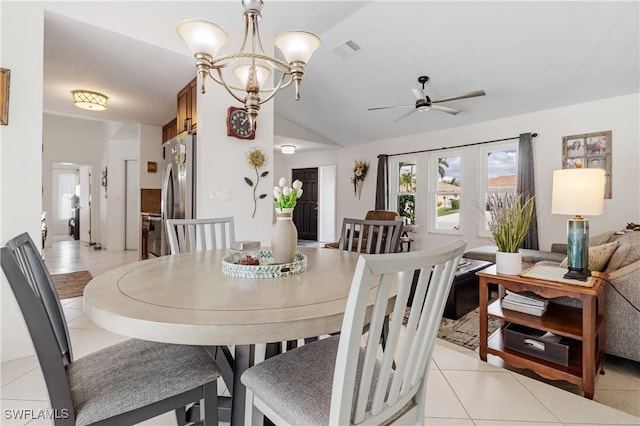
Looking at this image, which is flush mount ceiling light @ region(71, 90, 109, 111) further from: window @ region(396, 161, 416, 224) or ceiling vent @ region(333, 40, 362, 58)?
window @ region(396, 161, 416, 224)

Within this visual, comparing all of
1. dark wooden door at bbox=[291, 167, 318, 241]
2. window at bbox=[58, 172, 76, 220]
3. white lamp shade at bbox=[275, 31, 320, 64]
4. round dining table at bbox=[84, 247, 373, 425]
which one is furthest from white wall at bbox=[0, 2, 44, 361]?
window at bbox=[58, 172, 76, 220]

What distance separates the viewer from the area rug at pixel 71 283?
3.47 metres

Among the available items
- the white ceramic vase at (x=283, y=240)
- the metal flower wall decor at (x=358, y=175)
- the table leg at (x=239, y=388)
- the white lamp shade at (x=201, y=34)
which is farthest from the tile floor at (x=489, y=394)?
the metal flower wall decor at (x=358, y=175)

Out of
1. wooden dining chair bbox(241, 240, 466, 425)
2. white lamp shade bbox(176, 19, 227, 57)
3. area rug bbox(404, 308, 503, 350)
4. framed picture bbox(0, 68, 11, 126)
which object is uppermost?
white lamp shade bbox(176, 19, 227, 57)

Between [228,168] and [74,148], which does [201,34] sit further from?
[74,148]

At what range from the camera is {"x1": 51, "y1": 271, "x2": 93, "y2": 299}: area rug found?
3.47 metres

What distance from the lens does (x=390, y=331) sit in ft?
2.57

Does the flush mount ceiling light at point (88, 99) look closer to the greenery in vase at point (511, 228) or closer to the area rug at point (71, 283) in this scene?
the area rug at point (71, 283)

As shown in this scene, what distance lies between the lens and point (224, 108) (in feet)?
10.2

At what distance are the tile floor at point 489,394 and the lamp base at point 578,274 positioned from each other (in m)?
0.64

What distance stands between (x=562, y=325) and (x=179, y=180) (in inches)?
134

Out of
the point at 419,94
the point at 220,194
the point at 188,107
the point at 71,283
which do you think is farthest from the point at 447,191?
the point at 71,283

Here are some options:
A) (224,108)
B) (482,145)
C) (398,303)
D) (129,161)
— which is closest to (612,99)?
(482,145)

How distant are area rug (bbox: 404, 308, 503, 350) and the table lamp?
32.5 inches
